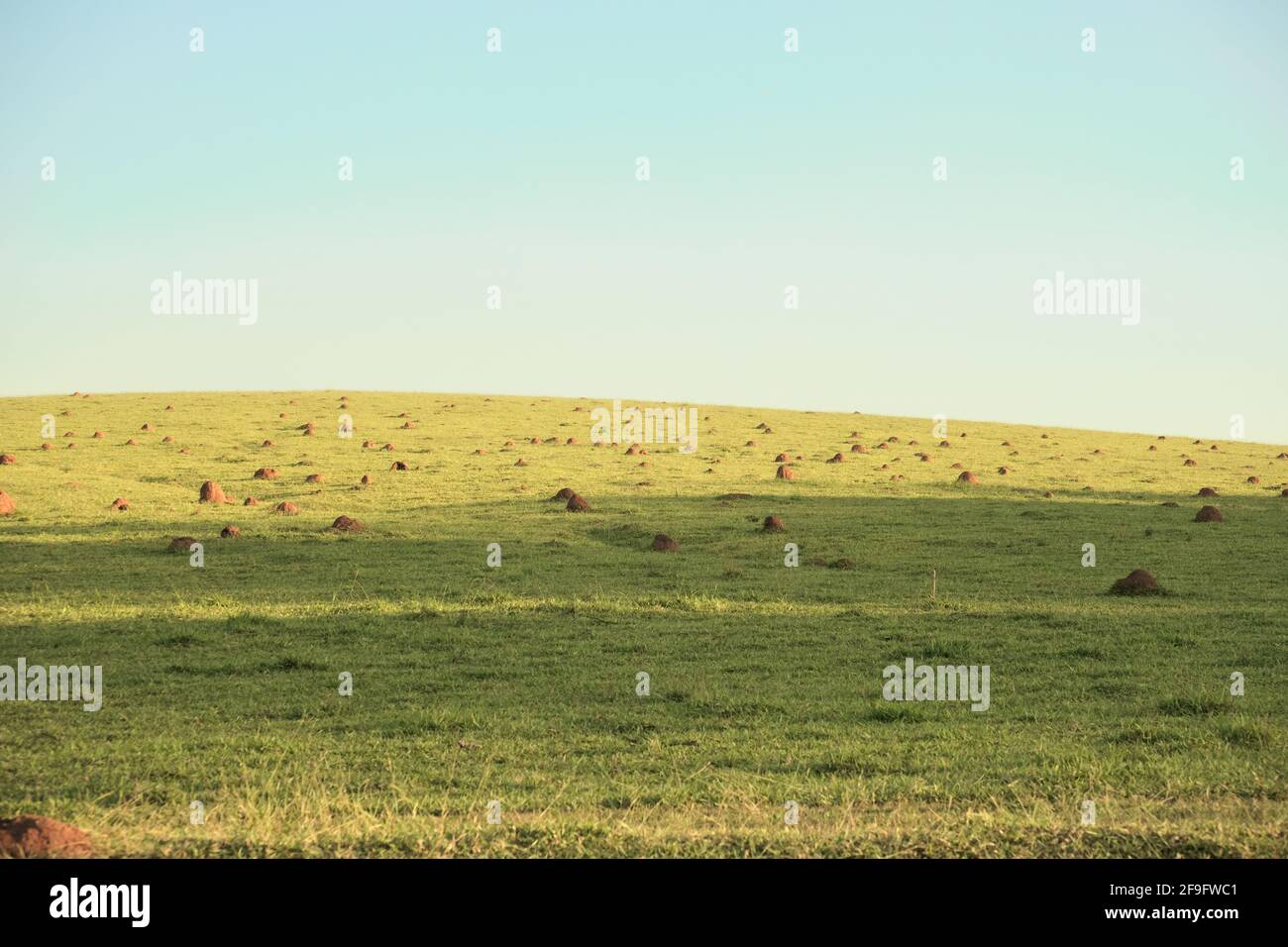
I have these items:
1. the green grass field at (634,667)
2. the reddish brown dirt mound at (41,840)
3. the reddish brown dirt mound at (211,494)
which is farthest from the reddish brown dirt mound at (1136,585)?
the reddish brown dirt mound at (211,494)

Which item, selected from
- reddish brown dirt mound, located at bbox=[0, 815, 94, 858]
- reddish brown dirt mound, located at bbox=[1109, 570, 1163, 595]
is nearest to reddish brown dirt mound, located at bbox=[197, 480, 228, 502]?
reddish brown dirt mound, located at bbox=[1109, 570, 1163, 595]

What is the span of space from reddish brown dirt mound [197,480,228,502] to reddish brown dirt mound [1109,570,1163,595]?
29.3 metres

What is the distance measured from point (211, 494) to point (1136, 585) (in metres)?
30.2

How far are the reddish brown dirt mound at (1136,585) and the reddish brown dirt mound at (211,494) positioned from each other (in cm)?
2934

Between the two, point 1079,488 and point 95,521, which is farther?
point 1079,488

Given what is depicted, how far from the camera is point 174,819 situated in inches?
403

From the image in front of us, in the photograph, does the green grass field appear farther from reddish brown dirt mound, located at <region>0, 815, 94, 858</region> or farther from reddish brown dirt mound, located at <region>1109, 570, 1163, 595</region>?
reddish brown dirt mound, located at <region>1109, 570, 1163, 595</region>

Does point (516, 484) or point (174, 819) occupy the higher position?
point (516, 484)

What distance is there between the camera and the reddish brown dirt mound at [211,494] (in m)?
39.4

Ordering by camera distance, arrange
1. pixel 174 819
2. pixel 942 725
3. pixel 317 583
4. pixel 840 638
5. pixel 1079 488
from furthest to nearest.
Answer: pixel 1079 488, pixel 317 583, pixel 840 638, pixel 942 725, pixel 174 819

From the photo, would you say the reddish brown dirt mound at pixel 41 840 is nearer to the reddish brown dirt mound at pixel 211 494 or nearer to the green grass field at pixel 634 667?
the green grass field at pixel 634 667
